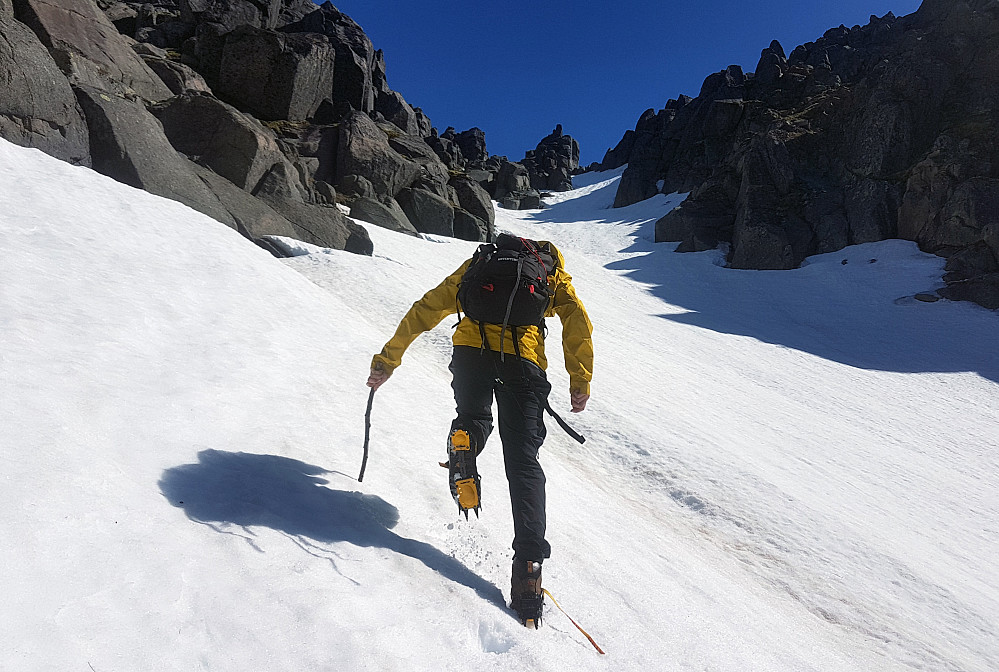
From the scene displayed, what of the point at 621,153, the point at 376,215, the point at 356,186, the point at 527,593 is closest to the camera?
the point at 527,593

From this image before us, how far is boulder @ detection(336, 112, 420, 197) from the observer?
1253 inches

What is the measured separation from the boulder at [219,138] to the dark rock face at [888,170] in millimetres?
29810

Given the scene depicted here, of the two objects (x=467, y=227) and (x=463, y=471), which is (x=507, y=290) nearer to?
(x=463, y=471)

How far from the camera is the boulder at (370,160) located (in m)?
31.8

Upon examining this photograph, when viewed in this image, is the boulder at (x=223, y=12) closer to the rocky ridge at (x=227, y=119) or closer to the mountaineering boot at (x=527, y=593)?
the rocky ridge at (x=227, y=119)

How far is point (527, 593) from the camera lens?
3098mm

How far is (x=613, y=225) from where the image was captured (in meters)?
53.6

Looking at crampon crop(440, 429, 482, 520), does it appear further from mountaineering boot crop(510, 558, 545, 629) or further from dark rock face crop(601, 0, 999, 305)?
dark rock face crop(601, 0, 999, 305)

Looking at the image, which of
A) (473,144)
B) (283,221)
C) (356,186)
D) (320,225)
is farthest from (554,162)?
(283,221)

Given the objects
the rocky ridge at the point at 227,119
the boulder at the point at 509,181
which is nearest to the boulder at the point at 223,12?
the rocky ridge at the point at 227,119

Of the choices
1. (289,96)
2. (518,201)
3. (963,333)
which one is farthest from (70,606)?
(518,201)

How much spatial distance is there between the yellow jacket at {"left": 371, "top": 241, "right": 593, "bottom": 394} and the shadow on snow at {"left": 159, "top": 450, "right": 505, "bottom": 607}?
3.32ft

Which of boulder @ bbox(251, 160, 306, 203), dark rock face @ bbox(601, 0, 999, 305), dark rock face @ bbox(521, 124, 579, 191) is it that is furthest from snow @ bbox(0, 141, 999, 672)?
dark rock face @ bbox(521, 124, 579, 191)

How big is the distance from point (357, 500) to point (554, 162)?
98.5 m
